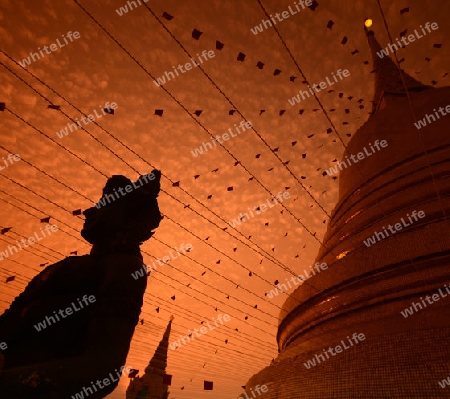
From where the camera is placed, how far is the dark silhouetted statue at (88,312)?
142 centimetres

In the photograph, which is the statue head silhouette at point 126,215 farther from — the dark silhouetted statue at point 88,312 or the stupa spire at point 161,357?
the stupa spire at point 161,357

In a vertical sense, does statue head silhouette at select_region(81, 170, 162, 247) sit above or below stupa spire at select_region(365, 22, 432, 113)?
below

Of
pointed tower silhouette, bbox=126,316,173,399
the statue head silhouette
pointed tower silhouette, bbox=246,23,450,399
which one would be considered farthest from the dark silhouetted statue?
pointed tower silhouette, bbox=126,316,173,399

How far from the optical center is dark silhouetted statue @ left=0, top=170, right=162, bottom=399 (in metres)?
1.42

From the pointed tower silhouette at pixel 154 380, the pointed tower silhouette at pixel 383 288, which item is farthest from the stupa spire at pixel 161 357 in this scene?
the pointed tower silhouette at pixel 383 288

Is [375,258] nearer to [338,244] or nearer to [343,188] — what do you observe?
[338,244]

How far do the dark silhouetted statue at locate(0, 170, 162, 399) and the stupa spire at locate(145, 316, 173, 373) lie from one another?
37.8 m

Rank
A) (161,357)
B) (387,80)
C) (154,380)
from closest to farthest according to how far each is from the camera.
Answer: (387,80)
(161,357)
(154,380)

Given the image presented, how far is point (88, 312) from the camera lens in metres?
1.82

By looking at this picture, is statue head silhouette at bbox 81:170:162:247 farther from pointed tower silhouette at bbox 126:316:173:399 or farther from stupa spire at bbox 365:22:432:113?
pointed tower silhouette at bbox 126:316:173:399

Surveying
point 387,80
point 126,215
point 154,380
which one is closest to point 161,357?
point 154,380

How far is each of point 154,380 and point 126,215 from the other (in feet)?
143

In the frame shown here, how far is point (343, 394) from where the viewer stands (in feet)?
13.4

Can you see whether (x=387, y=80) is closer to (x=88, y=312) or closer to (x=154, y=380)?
(x=88, y=312)
